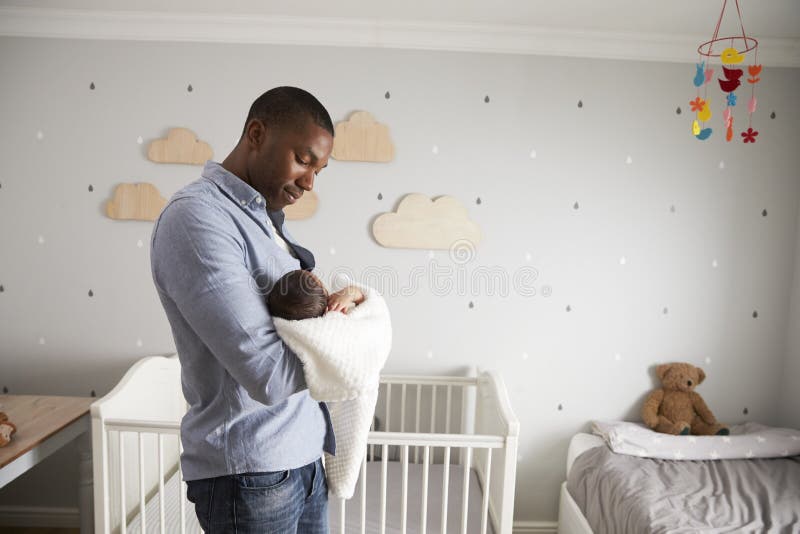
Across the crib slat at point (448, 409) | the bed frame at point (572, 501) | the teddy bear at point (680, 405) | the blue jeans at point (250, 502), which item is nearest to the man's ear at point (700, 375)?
the teddy bear at point (680, 405)

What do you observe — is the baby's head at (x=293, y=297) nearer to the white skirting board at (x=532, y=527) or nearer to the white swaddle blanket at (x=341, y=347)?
the white swaddle blanket at (x=341, y=347)

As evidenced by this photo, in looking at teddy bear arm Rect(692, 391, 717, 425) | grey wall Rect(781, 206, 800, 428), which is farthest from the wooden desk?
grey wall Rect(781, 206, 800, 428)

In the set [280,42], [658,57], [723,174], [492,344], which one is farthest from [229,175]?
[723,174]

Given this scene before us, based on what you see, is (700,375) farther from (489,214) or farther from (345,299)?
(345,299)

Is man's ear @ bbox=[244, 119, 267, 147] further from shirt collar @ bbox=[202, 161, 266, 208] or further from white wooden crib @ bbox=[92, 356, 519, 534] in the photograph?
white wooden crib @ bbox=[92, 356, 519, 534]

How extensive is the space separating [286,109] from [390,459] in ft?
5.51

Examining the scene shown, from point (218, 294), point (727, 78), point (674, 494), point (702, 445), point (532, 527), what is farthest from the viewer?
point (532, 527)

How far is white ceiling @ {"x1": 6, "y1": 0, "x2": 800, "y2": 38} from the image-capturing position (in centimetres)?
170

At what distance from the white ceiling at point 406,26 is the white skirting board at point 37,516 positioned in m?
1.91

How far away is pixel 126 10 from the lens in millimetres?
1869

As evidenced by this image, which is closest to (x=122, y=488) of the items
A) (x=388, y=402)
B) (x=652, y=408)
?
(x=388, y=402)

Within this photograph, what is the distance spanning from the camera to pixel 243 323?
2.26 feet

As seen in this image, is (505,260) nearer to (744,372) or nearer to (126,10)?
(744,372)

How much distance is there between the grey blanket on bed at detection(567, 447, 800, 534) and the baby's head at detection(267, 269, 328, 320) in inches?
51.5
